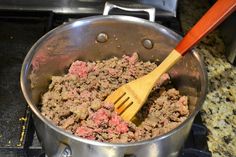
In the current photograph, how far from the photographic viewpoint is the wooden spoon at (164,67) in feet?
2.36

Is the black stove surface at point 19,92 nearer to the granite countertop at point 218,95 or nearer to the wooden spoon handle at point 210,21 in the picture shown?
the granite countertop at point 218,95

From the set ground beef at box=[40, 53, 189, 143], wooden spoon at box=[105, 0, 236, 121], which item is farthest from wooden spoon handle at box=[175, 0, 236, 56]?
ground beef at box=[40, 53, 189, 143]

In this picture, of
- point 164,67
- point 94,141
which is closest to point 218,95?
point 164,67

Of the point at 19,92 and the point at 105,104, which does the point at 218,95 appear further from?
the point at 19,92

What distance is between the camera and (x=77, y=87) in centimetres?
81

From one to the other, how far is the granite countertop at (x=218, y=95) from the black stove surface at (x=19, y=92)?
5 cm

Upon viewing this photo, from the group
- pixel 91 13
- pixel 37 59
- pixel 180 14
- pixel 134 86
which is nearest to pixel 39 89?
pixel 37 59

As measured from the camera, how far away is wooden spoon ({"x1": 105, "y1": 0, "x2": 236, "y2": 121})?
0.72m

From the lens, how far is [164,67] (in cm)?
75

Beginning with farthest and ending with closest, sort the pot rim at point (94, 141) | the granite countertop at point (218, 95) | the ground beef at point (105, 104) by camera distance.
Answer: the granite countertop at point (218, 95) → the ground beef at point (105, 104) → the pot rim at point (94, 141)

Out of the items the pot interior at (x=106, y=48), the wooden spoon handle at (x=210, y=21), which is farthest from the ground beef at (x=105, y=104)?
the wooden spoon handle at (x=210, y=21)

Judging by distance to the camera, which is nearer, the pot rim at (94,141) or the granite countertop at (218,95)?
the pot rim at (94,141)

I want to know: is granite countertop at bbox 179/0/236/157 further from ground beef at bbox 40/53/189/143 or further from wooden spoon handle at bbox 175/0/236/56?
wooden spoon handle at bbox 175/0/236/56

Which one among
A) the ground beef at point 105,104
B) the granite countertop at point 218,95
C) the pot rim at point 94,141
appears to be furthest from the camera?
the granite countertop at point 218,95
